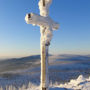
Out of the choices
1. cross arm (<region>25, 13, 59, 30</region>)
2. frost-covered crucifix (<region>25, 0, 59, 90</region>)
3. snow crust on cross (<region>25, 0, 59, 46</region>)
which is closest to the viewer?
cross arm (<region>25, 13, 59, 30</region>)

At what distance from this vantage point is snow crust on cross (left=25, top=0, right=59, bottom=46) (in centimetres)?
1065

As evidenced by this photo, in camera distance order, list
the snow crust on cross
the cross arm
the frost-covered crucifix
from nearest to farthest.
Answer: the cross arm < the snow crust on cross < the frost-covered crucifix

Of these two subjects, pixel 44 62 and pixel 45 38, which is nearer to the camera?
pixel 45 38

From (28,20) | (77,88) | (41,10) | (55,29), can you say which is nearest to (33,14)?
(28,20)

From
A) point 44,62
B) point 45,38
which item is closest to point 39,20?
point 45,38

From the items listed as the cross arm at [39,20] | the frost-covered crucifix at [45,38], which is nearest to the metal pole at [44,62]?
the frost-covered crucifix at [45,38]

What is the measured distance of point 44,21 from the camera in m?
11.1

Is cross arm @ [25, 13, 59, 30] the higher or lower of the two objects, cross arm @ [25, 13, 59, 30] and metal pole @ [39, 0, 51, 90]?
the higher

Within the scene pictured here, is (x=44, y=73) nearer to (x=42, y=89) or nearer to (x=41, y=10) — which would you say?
→ (x=42, y=89)

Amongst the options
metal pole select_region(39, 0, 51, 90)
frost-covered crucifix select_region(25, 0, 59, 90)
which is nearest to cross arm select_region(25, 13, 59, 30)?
frost-covered crucifix select_region(25, 0, 59, 90)

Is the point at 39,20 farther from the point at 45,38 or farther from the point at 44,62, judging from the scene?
the point at 44,62

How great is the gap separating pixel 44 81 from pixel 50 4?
5.34 m

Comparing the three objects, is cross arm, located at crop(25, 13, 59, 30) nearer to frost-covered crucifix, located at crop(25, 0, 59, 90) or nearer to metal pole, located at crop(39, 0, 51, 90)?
frost-covered crucifix, located at crop(25, 0, 59, 90)

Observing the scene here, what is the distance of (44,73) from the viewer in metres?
11.3
